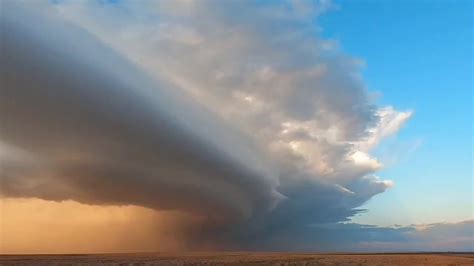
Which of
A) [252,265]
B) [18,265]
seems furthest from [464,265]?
[18,265]

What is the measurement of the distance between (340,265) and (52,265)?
5916 cm

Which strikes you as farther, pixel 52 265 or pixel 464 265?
pixel 52 265

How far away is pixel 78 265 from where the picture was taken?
9950 centimetres

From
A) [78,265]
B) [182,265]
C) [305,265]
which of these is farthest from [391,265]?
[78,265]

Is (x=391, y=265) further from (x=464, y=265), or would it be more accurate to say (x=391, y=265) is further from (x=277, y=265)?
(x=277, y=265)

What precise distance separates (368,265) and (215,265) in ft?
101

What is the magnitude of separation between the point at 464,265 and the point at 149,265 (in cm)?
6274

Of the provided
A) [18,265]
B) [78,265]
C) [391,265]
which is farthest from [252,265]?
[18,265]

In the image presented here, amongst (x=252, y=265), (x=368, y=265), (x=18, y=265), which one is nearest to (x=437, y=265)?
(x=368, y=265)

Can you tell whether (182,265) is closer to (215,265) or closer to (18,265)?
(215,265)

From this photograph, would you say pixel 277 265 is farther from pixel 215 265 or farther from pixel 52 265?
pixel 52 265

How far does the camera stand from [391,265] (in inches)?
3799

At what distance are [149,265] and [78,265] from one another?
14711mm

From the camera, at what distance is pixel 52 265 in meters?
100
